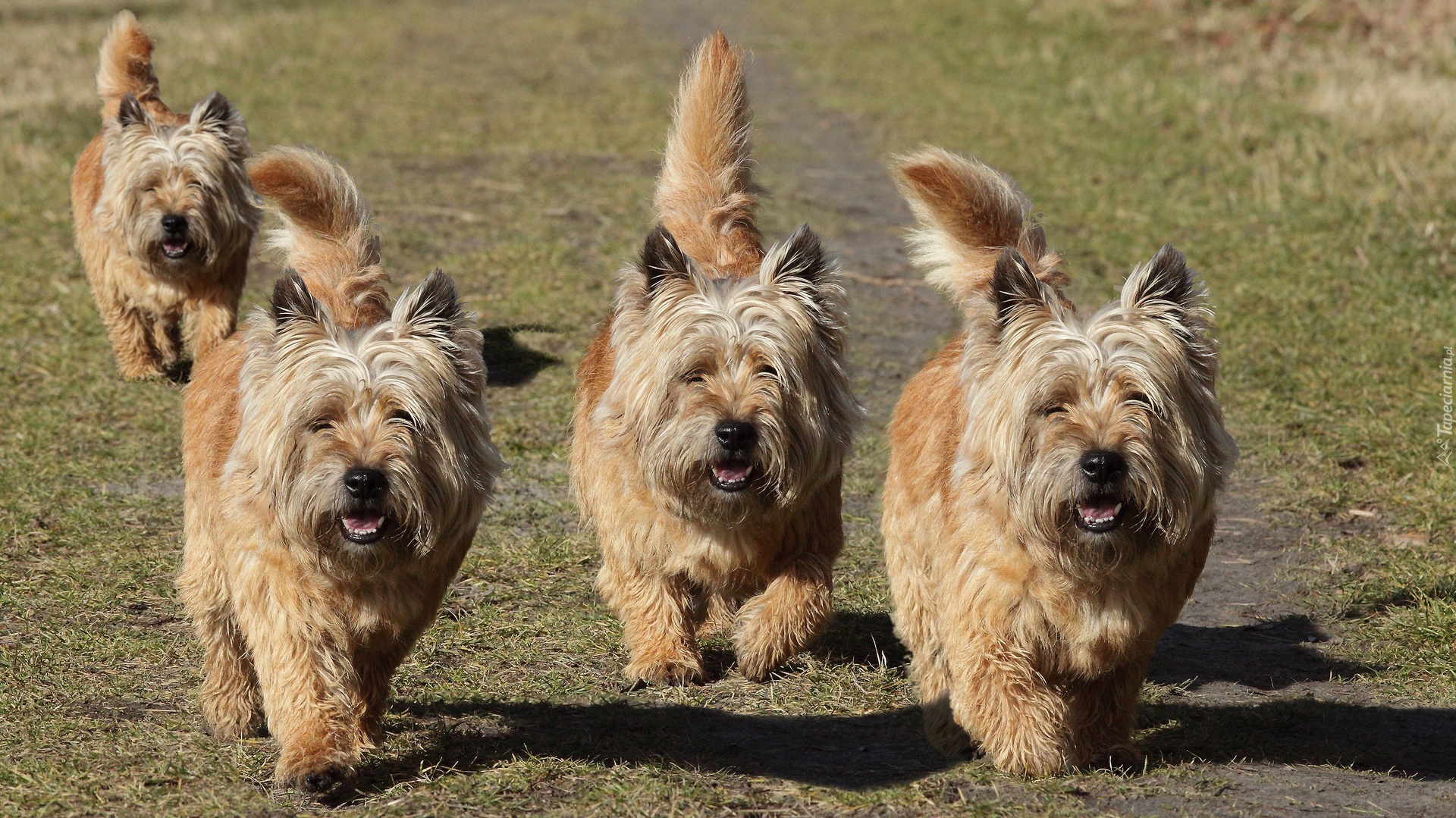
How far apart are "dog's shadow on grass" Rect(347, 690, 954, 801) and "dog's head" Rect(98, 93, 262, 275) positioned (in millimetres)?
4892

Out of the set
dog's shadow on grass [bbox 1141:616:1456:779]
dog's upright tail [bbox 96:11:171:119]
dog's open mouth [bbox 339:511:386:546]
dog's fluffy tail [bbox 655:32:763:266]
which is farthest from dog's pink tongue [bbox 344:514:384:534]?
dog's upright tail [bbox 96:11:171:119]

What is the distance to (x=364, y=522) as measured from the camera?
13.2 ft

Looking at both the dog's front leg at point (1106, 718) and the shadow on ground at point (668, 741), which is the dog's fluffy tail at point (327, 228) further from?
the dog's front leg at point (1106, 718)

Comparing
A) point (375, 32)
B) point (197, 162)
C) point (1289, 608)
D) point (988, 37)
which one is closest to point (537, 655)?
point (1289, 608)

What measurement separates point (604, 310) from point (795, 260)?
4.82m

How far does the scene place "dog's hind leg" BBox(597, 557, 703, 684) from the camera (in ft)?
17.1

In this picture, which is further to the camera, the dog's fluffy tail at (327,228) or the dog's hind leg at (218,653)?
the dog's fluffy tail at (327,228)

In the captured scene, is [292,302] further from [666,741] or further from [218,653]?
[666,741]

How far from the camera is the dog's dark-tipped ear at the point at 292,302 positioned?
13.8 ft

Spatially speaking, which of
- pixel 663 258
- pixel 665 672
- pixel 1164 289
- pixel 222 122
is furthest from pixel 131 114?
pixel 1164 289

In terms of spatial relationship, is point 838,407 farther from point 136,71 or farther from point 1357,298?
point 136,71

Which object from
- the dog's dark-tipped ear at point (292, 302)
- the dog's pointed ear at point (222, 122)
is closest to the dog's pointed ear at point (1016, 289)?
the dog's dark-tipped ear at point (292, 302)

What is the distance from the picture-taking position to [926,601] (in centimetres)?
479

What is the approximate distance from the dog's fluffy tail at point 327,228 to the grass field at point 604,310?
1367mm
